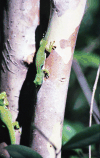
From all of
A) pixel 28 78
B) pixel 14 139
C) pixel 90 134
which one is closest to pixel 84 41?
pixel 28 78

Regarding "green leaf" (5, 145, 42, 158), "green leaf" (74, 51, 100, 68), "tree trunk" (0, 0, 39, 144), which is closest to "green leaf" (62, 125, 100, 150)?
"green leaf" (5, 145, 42, 158)

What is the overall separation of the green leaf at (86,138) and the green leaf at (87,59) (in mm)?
1054

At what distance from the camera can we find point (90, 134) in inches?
19.7

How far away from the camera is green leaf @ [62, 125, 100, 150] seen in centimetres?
49

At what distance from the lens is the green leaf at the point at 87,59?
1.52 m

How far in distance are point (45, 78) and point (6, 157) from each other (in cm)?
47

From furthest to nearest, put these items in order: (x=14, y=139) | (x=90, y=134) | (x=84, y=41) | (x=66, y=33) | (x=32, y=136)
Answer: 1. (x=84, y=41)
2. (x=14, y=139)
3. (x=32, y=136)
4. (x=66, y=33)
5. (x=90, y=134)

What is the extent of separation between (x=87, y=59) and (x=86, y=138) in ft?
3.66

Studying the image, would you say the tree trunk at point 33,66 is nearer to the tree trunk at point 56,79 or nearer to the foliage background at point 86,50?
the tree trunk at point 56,79

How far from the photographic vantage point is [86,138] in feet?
1.66

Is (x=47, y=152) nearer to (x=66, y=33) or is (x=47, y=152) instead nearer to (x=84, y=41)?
(x=66, y=33)

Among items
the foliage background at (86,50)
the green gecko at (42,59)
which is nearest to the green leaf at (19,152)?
the green gecko at (42,59)

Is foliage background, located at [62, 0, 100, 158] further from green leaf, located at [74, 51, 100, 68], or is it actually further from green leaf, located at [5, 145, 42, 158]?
green leaf, located at [5, 145, 42, 158]

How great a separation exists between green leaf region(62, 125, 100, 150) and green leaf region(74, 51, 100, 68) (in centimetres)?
105
